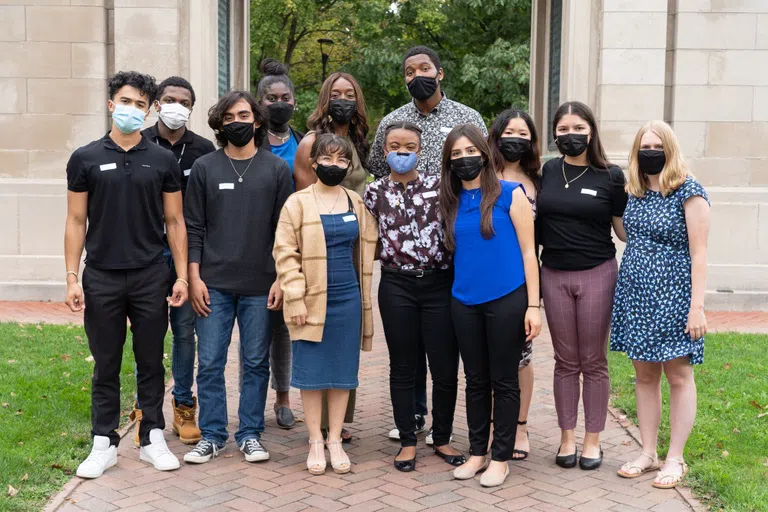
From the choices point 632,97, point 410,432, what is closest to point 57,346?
point 410,432

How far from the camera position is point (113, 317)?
533 cm

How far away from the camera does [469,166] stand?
5.18m

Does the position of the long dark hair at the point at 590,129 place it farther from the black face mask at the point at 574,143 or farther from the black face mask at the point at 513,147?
the black face mask at the point at 513,147

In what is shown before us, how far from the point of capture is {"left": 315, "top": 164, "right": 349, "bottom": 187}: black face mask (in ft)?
17.6

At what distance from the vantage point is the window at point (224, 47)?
41.5 feet

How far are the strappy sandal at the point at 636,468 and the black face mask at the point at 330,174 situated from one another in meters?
2.37

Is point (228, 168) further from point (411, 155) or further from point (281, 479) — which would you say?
point (281, 479)

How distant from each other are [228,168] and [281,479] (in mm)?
1867

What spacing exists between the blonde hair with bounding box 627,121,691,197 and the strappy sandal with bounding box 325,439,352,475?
2.28 meters

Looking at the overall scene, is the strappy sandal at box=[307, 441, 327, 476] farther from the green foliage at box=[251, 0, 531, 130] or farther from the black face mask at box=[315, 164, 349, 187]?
the green foliage at box=[251, 0, 531, 130]

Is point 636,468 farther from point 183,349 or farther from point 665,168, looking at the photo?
point 183,349

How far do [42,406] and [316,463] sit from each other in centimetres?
227

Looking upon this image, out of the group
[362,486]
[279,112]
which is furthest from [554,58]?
[362,486]

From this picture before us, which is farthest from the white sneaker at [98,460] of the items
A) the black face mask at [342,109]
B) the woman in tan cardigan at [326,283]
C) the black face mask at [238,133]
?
the black face mask at [342,109]
